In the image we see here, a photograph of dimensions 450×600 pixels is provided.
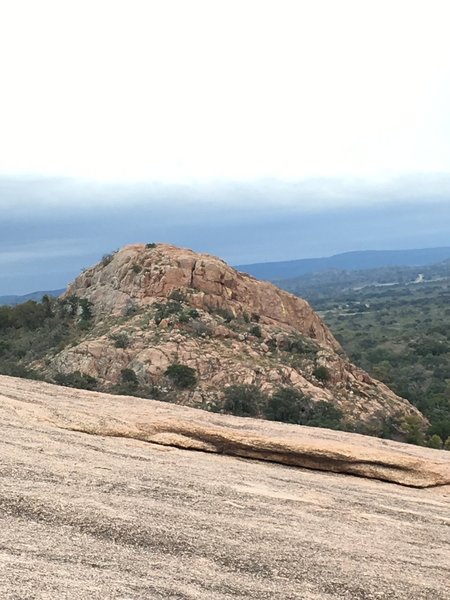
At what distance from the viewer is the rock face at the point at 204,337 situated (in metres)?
45.1

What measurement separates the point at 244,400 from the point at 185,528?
3020cm

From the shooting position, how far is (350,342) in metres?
123

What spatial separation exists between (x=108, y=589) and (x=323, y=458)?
11.0m

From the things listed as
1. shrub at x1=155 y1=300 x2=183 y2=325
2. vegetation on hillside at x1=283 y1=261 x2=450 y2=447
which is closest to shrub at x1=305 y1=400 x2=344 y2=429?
vegetation on hillside at x1=283 y1=261 x2=450 y2=447

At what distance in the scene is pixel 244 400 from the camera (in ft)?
136

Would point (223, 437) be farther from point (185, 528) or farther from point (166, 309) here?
point (166, 309)

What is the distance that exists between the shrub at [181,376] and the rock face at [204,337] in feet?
1.51

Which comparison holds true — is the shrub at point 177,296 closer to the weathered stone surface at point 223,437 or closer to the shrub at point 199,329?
the shrub at point 199,329

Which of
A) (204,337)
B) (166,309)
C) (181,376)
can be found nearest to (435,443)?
(181,376)

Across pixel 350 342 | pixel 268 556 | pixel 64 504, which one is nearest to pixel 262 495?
pixel 268 556

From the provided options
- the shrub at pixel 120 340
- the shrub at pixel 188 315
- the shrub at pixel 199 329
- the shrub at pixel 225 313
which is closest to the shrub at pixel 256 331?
the shrub at pixel 225 313

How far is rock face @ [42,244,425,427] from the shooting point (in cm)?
4506

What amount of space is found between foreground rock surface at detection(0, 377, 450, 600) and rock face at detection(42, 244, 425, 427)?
26457 millimetres

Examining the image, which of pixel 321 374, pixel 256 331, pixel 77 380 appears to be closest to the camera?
pixel 77 380
